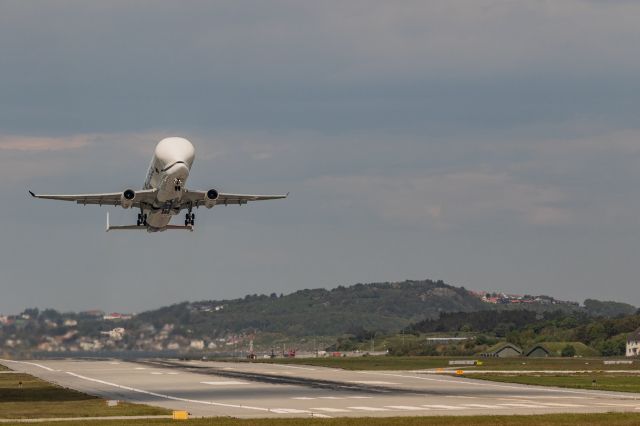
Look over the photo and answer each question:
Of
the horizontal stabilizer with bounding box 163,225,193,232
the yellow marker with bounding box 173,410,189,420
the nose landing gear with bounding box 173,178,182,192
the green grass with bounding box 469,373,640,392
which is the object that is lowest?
the yellow marker with bounding box 173,410,189,420

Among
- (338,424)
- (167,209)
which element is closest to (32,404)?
(167,209)

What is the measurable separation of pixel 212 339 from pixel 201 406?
228ft

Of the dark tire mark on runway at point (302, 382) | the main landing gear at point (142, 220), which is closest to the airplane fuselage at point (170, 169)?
the main landing gear at point (142, 220)

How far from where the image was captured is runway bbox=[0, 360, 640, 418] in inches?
3051

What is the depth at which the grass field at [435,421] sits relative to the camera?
216ft

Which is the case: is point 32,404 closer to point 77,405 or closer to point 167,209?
point 77,405

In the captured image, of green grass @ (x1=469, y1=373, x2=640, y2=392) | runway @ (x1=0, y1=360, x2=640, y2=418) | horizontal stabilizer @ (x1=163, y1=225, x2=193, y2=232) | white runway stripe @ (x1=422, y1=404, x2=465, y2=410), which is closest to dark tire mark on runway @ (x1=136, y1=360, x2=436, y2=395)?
runway @ (x1=0, y1=360, x2=640, y2=418)

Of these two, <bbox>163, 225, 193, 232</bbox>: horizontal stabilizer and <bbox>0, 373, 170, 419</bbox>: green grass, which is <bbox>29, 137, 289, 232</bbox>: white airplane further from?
<bbox>0, 373, 170, 419</bbox>: green grass

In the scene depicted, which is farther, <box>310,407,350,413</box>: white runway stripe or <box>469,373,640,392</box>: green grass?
A: <box>469,373,640,392</box>: green grass

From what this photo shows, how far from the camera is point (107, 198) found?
94.9 m

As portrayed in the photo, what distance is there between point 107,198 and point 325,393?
2432 cm

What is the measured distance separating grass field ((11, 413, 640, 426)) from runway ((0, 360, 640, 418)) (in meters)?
4.13

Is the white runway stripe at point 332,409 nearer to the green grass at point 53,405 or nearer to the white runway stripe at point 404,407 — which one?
the white runway stripe at point 404,407

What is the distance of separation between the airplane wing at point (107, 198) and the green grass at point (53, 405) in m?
16.1
